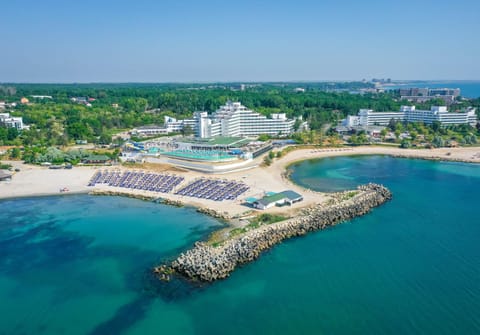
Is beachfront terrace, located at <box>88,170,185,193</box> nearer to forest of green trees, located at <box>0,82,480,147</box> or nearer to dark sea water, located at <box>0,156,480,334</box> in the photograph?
dark sea water, located at <box>0,156,480,334</box>

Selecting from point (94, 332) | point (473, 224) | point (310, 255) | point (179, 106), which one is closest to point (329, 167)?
point (473, 224)

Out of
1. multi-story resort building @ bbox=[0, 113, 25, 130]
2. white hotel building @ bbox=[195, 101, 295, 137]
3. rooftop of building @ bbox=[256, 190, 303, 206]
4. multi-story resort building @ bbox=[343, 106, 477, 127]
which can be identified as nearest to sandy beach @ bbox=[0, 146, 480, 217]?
rooftop of building @ bbox=[256, 190, 303, 206]

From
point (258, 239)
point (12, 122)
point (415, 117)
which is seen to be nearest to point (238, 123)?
point (415, 117)

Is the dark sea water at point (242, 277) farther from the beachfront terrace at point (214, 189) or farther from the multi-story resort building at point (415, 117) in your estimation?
the multi-story resort building at point (415, 117)

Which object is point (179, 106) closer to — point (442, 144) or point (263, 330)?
point (442, 144)

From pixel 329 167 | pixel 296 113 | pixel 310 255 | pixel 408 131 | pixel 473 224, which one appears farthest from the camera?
pixel 296 113

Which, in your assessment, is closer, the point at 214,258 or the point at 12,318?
the point at 12,318
